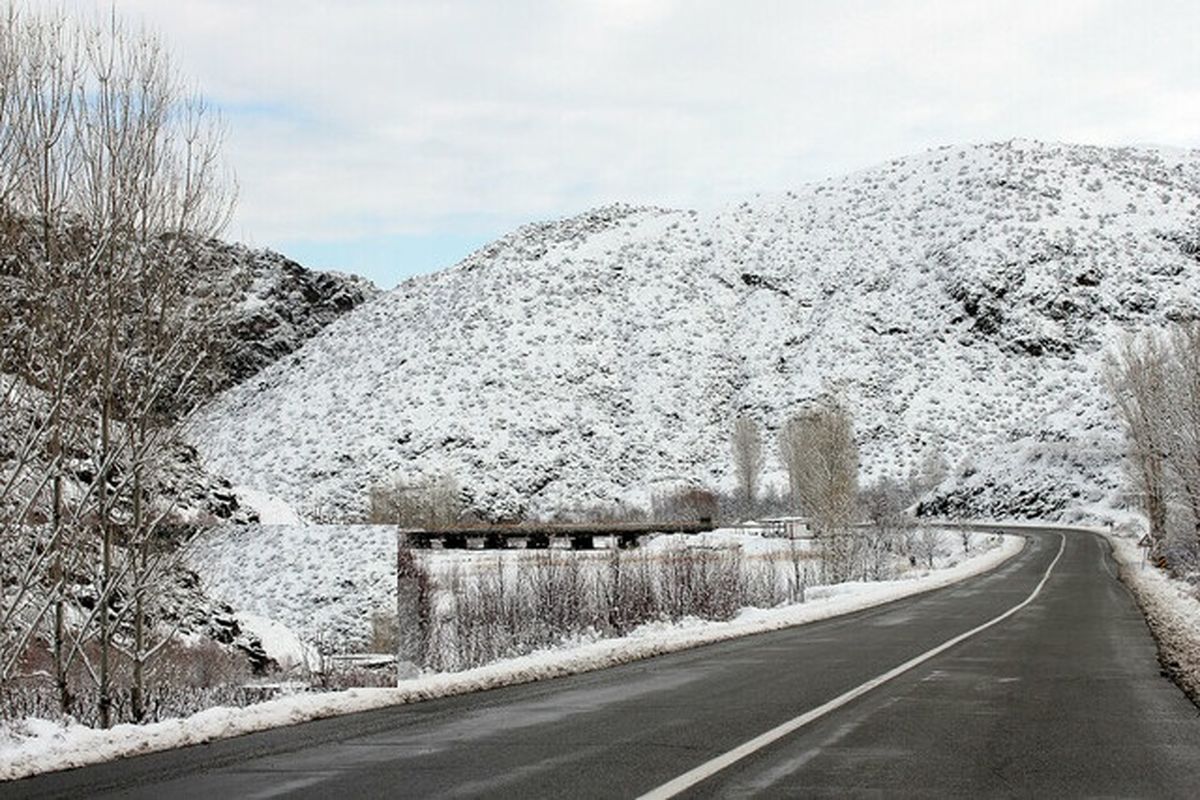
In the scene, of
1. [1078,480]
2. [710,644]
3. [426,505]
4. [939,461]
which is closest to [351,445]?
[426,505]

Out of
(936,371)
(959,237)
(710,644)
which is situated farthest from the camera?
(959,237)

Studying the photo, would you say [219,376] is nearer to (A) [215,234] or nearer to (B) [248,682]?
(A) [215,234]

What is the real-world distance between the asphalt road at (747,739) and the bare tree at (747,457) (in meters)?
73.7

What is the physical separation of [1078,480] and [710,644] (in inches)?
2903

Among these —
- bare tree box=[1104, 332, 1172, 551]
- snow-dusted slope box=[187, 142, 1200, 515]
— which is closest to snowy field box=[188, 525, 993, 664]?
bare tree box=[1104, 332, 1172, 551]

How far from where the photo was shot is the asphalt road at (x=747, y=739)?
6918 mm

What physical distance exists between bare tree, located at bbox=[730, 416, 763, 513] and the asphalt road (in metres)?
73.7

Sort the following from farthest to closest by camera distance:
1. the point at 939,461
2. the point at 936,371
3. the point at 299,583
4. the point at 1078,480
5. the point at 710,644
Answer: the point at 936,371 < the point at 939,461 < the point at 1078,480 < the point at 299,583 < the point at 710,644

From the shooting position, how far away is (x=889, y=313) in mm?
111438

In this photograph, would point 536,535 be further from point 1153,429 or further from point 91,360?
point 91,360

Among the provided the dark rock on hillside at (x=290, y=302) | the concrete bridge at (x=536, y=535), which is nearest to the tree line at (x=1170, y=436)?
the concrete bridge at (x=536, y=535)

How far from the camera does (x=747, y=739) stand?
8617mm

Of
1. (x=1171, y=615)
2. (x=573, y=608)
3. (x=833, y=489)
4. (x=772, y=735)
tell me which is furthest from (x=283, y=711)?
(x=833, y=489)

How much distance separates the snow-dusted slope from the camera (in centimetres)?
9188
